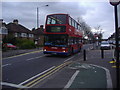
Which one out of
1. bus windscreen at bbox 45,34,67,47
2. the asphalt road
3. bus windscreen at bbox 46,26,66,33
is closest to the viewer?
the asphalt road

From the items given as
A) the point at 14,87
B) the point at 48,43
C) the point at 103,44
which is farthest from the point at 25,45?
the point at 14,87

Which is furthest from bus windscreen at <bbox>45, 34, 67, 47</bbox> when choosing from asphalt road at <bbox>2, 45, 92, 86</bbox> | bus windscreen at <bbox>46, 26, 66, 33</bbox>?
asphalt road at <bbox>2, 45, 92, 86</bbox>

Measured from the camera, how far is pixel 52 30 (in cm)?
1605

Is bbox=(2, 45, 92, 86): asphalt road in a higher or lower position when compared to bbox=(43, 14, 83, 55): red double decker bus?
lower

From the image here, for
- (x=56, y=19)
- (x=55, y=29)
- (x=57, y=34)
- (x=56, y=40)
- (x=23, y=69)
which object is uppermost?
(x=56, y=19)

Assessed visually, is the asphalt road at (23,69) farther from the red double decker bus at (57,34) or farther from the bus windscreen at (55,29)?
the bus windscreen at (55,29)

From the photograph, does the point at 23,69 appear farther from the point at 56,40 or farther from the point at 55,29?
the point at 55,29

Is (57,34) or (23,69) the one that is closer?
(23,69)

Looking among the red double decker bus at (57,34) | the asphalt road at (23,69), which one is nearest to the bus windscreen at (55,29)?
the red double decker bus at (57,34)

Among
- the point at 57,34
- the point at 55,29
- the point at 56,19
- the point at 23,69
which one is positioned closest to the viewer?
the point at 23,69

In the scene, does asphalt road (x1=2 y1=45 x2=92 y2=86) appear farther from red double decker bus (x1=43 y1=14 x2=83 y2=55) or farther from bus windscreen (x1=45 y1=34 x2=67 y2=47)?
bus windscreen (x1=45 y1=34 x2=67 y2=47)

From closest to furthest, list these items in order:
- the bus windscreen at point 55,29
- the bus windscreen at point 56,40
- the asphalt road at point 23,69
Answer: the asphalt road at point 23,69
the bus windscreen at point 55,29
the bus windscreen at point 56,40

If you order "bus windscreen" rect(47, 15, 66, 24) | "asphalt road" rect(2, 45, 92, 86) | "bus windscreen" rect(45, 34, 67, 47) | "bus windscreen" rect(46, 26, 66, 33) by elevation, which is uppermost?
"bus windscreen" rect(47, 15, 66, 24)

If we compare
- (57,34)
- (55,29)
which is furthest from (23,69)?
(55,29)
